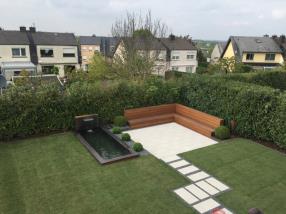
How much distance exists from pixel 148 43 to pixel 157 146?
11460mm

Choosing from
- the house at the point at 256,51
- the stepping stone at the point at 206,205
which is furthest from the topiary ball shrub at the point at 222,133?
the house at the point at 256,51

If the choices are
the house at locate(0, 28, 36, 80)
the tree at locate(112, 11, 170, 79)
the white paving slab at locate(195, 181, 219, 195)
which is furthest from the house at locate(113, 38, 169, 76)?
the white paving slab at locate(195, 181, 219, 195)

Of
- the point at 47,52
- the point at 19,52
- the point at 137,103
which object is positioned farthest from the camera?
the point at 47,52

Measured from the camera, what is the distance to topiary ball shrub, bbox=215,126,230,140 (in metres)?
10.9

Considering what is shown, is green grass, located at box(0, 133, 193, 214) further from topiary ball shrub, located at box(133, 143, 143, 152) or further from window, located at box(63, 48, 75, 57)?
window, located at box(63, 48, 75, 57)

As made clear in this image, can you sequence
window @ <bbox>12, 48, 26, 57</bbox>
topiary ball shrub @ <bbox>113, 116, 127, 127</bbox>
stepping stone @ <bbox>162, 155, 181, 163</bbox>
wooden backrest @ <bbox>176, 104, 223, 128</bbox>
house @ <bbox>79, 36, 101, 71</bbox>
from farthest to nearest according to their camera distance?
house @ <bbox>79, 36, 101, 71</bbox>
window @ <bbox>12, 48, 26, 57</bbox>
topiary ball shrub @ <bbox>113, 116, 127, 127</bbox>
wooden backrest @ <bbox>176, 104, 223, 128</bbox>
stepping stone @ <bbox>162, 155, 181, 163</bbox>

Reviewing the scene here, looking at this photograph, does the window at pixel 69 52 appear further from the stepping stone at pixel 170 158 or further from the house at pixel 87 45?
the stepping stone at pixel 170 158

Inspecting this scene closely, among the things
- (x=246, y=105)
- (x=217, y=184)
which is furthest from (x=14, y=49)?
(x=217, y=184)

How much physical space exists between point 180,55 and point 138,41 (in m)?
20.4

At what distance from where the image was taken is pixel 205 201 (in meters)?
6.43

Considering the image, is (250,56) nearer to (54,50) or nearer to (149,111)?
(54,50)

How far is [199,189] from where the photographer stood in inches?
275

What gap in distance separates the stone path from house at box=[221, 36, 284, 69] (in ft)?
115

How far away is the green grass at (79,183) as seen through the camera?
6.15 metres
